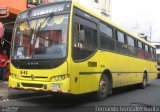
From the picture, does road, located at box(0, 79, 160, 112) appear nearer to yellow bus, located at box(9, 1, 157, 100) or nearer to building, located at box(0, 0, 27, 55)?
yellow bus, located at box(9, 1, 157, 100)

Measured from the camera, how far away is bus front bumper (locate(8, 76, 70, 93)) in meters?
9.46

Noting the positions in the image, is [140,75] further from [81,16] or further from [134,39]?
[81,16]

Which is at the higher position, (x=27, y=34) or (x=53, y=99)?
(x=27, y=34)

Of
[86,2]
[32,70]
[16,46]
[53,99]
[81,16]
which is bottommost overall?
[53,99]

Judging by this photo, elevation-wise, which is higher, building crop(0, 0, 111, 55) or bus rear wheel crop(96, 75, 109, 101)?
building crop(0, 0, 111, 55)

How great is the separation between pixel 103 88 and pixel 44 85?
3.10m

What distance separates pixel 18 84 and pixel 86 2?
20.0 meters

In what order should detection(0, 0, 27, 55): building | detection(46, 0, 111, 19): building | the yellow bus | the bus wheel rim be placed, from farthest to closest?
detection(46, 0, 111, 19): building
detection(0, 0, 27, 55): building
the bus wheel rim
the yellow bus

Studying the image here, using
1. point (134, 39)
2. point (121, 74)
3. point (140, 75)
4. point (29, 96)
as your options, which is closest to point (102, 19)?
point (121, 74)

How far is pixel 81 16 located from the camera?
10.7m

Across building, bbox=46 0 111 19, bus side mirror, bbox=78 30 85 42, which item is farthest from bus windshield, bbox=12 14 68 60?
building, bbox=46 0 111 19

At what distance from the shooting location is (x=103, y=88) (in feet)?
39.9

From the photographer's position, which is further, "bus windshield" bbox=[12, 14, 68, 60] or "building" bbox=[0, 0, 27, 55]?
"building" bbox=[0, 0, 27, 55]

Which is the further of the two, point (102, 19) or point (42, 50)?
point (102, 19)
